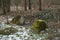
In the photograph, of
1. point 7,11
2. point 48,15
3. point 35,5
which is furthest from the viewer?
point 35,5

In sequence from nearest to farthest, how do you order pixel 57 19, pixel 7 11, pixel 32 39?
1. pixel 32 39
2. pixel 57 19
3. pixel 7 11

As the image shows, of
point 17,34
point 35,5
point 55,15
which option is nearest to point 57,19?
point 55,15

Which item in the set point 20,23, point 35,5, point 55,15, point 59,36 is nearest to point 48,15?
point 55,15

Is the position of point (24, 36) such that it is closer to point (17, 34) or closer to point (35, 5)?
point (17, 34)

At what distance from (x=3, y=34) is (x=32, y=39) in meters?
1.87

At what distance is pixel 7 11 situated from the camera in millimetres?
20375

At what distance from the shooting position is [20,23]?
1369cm

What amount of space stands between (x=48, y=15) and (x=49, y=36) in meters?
6.36

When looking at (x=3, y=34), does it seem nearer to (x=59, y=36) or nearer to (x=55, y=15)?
(x=59, y=36)

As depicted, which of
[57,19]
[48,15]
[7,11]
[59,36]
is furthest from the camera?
[7,11]

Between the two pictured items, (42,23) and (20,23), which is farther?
(20,23)

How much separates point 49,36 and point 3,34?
2.68 m

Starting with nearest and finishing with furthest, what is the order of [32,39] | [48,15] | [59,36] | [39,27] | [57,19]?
[32,39]
[59,36]
[39,27]
[57,19]
[48,15]

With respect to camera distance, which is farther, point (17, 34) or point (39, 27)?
point (39, 27)
